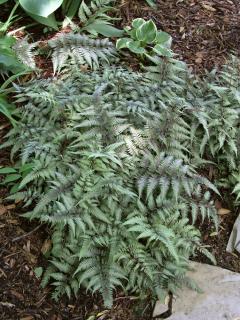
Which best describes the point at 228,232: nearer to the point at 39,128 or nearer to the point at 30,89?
the point at 39,128

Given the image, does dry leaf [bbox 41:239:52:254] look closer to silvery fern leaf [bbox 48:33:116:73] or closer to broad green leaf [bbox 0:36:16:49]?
silvery fern leaf [bbox 48:33:116:73]

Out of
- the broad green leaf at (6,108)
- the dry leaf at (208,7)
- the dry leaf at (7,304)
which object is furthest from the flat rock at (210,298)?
the dry leaf at (208,7)

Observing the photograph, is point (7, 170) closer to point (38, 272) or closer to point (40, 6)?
point (38, 272)

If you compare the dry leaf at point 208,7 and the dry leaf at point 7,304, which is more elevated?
the dry leaf at point 208,7

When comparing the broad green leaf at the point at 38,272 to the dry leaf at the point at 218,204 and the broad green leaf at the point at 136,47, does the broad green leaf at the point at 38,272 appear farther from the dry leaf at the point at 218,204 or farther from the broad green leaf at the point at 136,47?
the broad green leaf at the point at 136,47

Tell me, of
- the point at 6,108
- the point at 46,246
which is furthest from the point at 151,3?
the point at 46,246

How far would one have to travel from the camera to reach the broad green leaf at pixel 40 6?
4.16 meters

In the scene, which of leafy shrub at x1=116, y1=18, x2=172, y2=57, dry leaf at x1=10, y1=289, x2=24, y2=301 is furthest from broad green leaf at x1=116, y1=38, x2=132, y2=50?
dry leaf at x1=10, y1=289, x2=24, y2=301

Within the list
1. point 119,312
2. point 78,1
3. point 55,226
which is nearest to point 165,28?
point 78,1

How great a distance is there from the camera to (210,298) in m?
3.47

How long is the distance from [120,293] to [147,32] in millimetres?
2393

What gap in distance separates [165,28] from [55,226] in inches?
97.8

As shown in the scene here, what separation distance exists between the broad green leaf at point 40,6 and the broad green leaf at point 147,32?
0.80 meters

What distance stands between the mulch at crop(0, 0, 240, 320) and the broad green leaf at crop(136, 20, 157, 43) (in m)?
0.38
